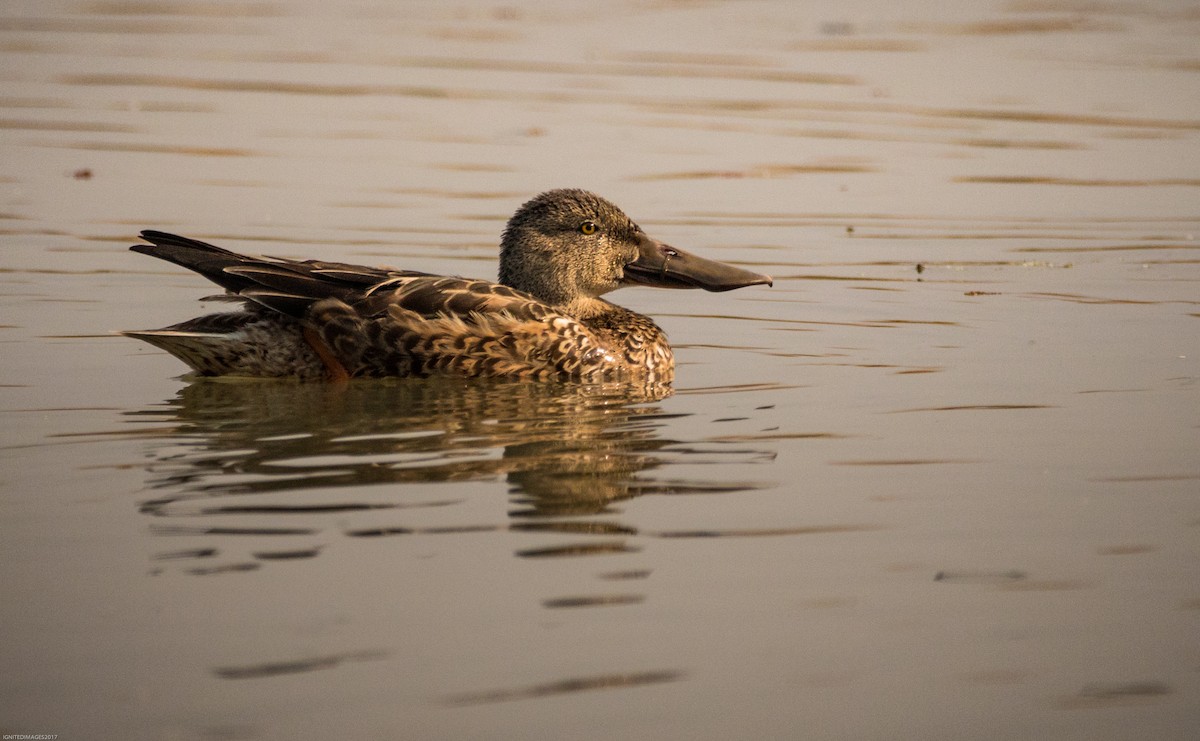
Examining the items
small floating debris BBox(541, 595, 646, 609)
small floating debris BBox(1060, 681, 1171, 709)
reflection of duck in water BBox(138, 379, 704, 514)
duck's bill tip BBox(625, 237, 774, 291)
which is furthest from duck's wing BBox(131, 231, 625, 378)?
small floating debris BBox(1060, 681, 1171, 709)

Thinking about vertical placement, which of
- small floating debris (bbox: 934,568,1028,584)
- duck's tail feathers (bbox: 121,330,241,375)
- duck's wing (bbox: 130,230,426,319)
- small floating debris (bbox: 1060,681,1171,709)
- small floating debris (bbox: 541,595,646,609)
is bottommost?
small floating debris (bbox: 1060,681,1171,709)

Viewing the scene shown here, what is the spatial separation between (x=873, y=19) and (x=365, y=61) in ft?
22.4

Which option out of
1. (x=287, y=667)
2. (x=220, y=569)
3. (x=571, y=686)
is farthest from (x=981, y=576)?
(x=220, y=569)

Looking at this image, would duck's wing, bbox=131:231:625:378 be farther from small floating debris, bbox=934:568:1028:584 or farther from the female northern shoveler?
small floating debris, bbox=934:568:1028:584

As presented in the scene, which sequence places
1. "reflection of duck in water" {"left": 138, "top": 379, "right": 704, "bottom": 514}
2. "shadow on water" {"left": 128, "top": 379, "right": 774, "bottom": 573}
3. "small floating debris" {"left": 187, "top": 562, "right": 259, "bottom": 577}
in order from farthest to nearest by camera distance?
"reflection of duck in water" {"left": 138, "top": 379, "right": 704, "bottom": 514}, "shadow on water" {"left": 128, "top": 379, "right": 774, "bottom": 573}, "small floating debris" {"left": 187, "top": 562, "right": 259, "bottom": 577}

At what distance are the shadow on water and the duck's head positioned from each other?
0.83 metres

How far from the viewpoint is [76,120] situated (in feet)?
44.5

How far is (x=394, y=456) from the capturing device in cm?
568

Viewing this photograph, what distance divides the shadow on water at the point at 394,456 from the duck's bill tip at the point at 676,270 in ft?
3.25

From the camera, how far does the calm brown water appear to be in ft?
12.5

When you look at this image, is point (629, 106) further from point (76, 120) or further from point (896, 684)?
point (896, 684)

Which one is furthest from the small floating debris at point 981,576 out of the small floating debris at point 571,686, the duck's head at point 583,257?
the duck's head at point 583,257

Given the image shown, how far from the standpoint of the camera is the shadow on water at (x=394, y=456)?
4.87 metres

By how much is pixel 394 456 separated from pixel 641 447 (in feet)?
2.95
